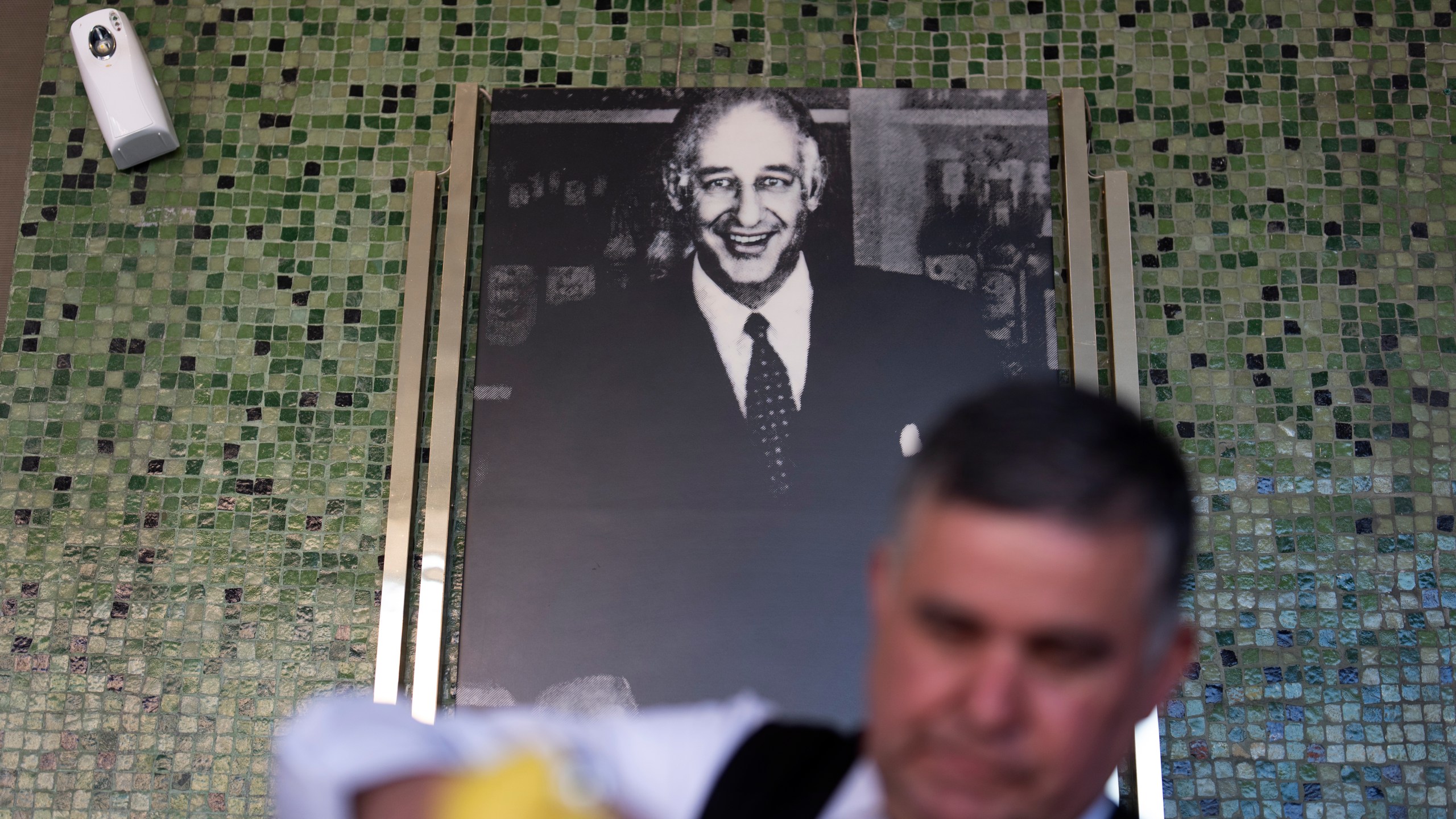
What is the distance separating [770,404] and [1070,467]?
122cm

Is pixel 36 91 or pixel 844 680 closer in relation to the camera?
pixel 844 680

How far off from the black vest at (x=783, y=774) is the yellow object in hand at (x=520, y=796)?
27cm

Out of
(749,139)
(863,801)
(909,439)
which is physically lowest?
(863,801)

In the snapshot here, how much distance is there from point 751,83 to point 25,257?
1359mm

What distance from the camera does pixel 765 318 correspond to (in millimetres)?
1979

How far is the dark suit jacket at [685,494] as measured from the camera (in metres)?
1.85

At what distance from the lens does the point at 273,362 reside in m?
2.06

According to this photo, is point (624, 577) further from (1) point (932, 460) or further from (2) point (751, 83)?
(1) point (932, 460)

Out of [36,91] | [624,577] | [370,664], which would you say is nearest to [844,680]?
[624,577]

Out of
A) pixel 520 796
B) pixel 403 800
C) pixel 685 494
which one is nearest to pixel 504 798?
pixel 520 796

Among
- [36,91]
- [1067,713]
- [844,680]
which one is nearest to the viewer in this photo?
[1067,713]

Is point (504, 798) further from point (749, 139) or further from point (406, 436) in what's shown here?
point (749, 139)

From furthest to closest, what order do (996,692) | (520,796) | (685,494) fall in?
(685,494), (996,692), (520,796)

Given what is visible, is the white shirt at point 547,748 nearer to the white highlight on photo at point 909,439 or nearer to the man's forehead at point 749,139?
the white highlight on photo at point 909,439
